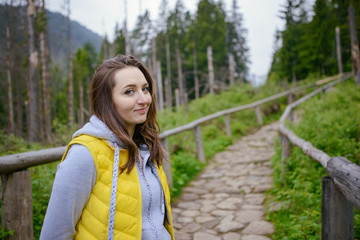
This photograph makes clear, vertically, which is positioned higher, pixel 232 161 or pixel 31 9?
pixel 31 9

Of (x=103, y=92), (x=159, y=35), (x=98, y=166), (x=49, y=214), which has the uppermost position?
(x=159, y=35)

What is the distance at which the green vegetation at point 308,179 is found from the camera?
2.88m

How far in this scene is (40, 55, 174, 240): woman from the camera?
3.93 feet

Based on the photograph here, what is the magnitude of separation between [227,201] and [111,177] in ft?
11.6

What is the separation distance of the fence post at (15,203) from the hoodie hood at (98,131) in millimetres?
1542

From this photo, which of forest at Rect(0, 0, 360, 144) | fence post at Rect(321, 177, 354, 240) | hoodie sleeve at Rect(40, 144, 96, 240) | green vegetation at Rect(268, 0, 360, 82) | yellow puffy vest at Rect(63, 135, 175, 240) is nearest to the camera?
hoodie sleeve at Rect(40, 144, 96, 240)

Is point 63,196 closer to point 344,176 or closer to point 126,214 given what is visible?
point 126,214

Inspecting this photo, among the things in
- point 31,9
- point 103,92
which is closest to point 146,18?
point 31,9

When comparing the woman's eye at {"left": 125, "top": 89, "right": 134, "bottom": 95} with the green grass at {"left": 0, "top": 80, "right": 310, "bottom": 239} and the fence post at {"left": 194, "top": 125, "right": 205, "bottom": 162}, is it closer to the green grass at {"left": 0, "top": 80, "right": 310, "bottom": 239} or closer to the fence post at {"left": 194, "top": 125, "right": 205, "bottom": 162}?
the green grass at {"left": 0, "top": 80, "right": 310, "bottom": 239}

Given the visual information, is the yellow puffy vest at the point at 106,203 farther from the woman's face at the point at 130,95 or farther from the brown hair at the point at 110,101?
the woman's face at the point at 130,95

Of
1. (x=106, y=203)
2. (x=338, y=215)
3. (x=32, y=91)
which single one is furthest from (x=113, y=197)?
(x=32, y=91)

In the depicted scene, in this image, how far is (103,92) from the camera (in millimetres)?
1541

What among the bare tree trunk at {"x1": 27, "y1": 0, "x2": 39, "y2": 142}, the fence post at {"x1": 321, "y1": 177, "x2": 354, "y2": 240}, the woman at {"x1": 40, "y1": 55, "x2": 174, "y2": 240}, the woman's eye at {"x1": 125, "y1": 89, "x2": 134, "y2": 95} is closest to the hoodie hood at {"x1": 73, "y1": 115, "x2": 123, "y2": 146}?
the woman at {"x1": 40, "y1": 55, "x2": 174, "y2": 240}

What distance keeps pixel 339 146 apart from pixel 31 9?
46.6 feet
